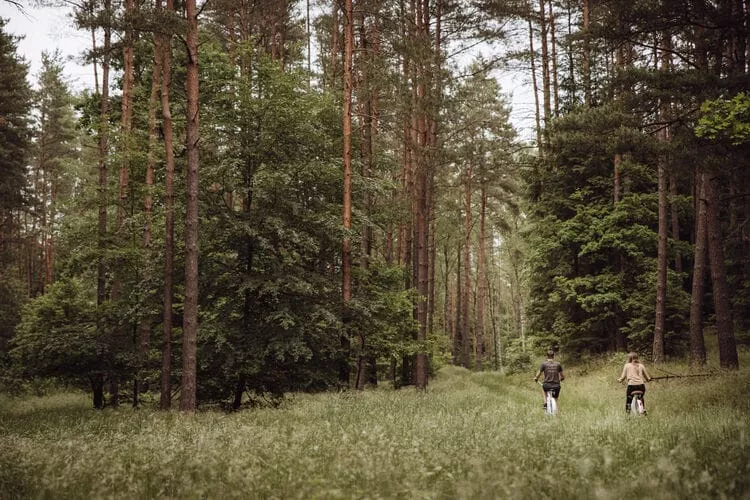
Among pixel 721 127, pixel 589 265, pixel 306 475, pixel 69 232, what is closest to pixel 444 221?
pixel 589 265

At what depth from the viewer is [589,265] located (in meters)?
24.8

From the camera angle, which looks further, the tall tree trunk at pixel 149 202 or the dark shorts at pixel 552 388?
the tall tree trunk at pixel 149 202

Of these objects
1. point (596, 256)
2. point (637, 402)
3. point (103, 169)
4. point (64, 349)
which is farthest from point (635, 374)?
point (103, 169)

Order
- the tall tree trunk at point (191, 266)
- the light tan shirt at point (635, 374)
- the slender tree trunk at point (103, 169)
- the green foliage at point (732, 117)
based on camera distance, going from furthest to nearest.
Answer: the slender tree trunk at point (103, 169)
the light tan shirt at point (635, 374)
the tall tree trunk at point (191, 266)
the green foliage at point (732, 117)

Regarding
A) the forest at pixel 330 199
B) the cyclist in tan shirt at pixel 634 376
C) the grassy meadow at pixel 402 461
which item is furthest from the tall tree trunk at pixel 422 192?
the grassy meadow at pixel 402 461

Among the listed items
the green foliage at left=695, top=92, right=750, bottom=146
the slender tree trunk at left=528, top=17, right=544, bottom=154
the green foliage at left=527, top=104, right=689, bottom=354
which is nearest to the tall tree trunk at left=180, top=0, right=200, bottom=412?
the green foliage at left=695, top=92, right=750, bottom=146

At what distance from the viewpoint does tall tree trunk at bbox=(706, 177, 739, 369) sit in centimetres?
1491

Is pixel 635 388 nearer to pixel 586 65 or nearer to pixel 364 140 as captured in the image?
pixel 364 140

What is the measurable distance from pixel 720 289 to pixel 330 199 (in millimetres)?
12754

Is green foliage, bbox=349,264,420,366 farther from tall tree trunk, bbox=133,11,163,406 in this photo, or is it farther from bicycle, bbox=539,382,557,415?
tall tree trunk, bbox=133,11,163,406

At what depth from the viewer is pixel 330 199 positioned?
731 inches

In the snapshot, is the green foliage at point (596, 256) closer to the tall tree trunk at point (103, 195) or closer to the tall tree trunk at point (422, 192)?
the tall tree trunk at point (422, 192)

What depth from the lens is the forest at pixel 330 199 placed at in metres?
13.4

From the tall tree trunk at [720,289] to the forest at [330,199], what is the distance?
0.21ft
